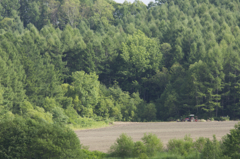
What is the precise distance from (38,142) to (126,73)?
79513 millimetres

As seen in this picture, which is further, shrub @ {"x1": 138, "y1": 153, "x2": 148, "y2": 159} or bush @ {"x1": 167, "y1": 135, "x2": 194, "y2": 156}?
bush @ {"x1": 167, "y1": 135, "x2": 194, "y2": 156}

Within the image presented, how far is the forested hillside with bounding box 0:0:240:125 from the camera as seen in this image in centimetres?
7656

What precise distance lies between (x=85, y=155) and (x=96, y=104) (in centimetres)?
5958

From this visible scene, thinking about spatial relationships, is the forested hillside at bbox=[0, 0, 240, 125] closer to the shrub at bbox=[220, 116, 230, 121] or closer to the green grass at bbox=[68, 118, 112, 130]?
the green grass at bbox=[68, 118, 112, 130]

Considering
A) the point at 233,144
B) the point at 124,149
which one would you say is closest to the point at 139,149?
the point at 124,149

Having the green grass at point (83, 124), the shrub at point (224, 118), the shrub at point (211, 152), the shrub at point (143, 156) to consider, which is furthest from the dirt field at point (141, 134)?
the shrub at point (224, 118)

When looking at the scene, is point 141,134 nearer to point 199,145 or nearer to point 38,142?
point 199,145

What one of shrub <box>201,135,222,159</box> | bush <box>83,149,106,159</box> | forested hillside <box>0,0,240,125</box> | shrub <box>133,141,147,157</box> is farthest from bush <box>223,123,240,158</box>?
forested hillside <box>0,0,240,125</box>

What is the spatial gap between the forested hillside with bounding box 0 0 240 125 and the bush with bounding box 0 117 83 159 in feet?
116

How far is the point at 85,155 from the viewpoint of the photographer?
27.5m

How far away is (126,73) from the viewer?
105500 mm

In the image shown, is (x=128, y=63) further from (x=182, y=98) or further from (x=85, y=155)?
(x=85, y=155)

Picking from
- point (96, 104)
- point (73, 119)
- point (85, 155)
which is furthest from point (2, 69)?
point (85, 155)

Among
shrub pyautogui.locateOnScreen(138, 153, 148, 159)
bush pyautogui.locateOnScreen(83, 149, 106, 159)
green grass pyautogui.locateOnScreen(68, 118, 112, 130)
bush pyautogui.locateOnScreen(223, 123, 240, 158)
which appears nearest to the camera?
bush pyautogui.locateOnScreen(223, 123, 240, 158)
